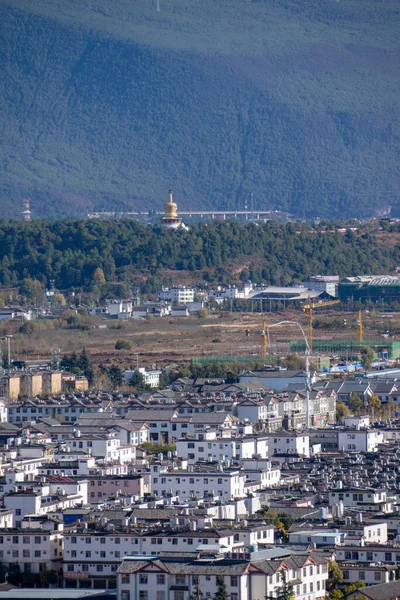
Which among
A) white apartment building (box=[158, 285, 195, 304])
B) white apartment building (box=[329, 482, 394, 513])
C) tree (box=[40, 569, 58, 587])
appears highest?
white apartment building (box=[158, 285, 195, 304])

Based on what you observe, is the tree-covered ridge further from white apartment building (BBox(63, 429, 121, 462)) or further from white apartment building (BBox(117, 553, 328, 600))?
white apartment building (BBox(117, 553, 328, 600))

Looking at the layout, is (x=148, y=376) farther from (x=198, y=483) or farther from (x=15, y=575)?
(x=15, y=575)

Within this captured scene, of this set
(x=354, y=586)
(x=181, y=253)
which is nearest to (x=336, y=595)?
(x=354, y=586)

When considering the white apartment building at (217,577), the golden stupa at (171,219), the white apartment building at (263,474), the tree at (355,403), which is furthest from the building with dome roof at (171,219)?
the white apartment building at (217,577)

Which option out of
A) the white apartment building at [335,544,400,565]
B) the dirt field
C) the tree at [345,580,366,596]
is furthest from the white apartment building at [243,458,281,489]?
the dirt field

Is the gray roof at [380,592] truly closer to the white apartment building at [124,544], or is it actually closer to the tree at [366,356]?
the white apartment building at [124,544]

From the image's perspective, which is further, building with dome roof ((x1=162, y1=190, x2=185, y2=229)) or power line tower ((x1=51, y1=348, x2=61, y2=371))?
building with dome roof ((x1=162, y1=190, x2=185, y2=229))
